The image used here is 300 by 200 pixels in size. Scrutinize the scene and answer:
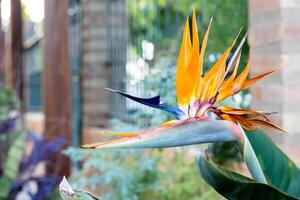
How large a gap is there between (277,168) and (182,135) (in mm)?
499

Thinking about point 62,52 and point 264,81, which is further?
point 62,52

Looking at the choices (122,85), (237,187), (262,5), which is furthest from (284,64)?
(122,85)

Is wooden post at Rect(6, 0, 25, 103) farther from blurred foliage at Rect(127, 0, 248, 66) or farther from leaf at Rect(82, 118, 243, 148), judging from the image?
leaf at Rect(82, 118, 243, 148)

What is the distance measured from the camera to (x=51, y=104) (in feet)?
15.6

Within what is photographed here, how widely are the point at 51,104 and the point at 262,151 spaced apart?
329 cm

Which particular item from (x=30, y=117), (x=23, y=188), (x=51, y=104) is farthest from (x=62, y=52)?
(x=30, y=117)

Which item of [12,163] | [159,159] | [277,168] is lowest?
[12,163]

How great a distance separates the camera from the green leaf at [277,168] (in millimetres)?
1527

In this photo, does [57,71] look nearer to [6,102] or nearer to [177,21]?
[6,102]

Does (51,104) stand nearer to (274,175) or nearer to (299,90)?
(299,90)

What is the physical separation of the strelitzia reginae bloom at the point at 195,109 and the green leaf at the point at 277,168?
0.38 meters

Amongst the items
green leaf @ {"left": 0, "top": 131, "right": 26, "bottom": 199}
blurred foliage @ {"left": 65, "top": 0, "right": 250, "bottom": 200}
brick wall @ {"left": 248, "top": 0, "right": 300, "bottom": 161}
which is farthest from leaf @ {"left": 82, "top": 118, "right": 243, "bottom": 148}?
green leaf @ {"left": 0, "top": 131, "right": 26, "bottom": 199}

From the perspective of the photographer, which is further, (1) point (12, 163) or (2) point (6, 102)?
(2) point (6, 102)

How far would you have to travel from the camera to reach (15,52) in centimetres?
655
